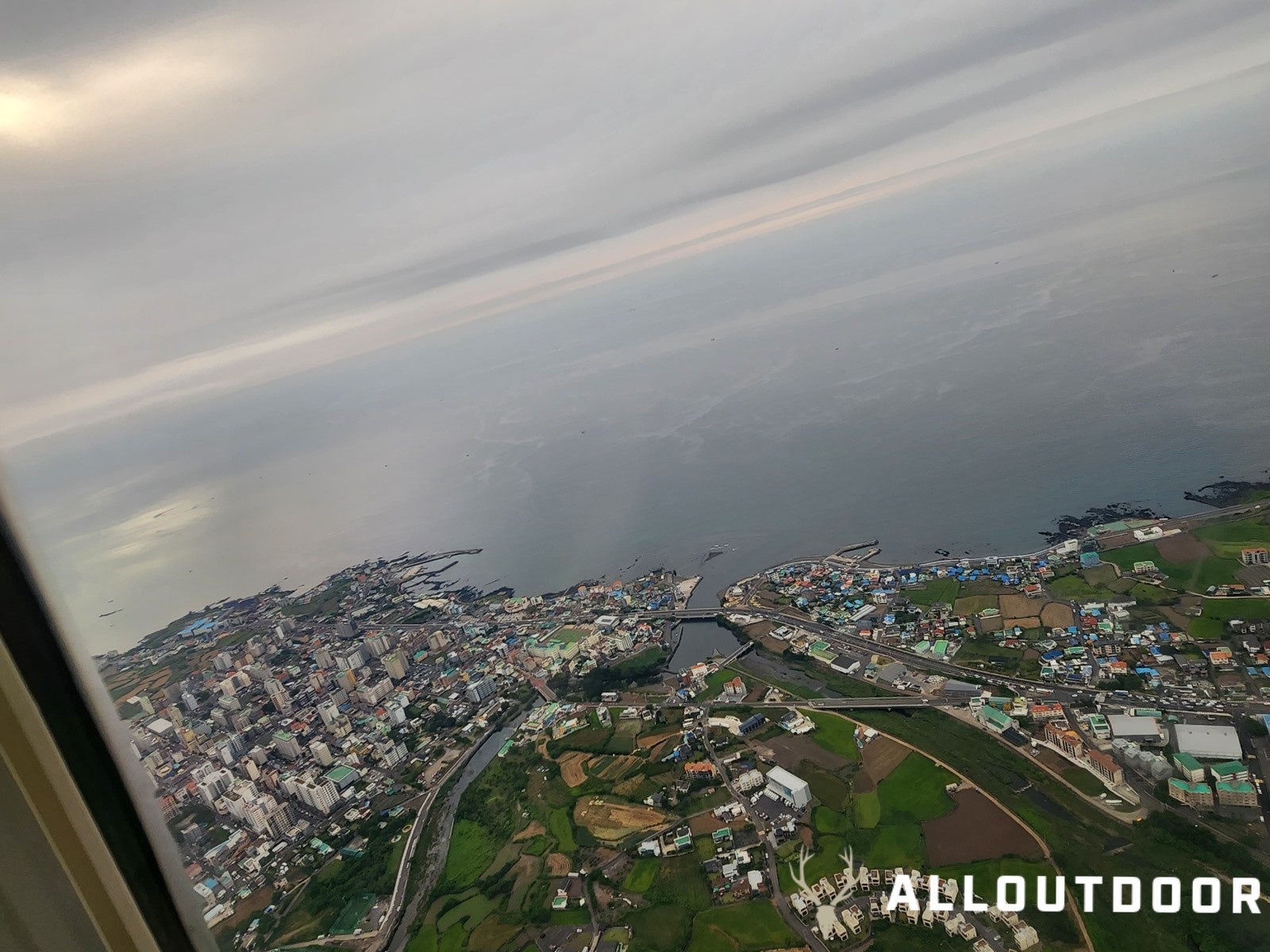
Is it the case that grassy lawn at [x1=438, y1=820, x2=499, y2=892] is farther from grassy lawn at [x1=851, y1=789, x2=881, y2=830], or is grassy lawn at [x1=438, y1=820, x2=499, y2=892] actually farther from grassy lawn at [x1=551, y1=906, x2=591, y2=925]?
grassy lawn at [x1=851, y1=789, x2=881, y2=830]

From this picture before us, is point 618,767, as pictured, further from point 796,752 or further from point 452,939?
point 452,939

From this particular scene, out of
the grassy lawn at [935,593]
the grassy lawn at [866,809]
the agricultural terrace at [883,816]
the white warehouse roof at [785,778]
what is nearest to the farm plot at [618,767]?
the white warehouse roof at [785,778]

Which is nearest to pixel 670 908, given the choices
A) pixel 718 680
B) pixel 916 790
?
pixel 916 790

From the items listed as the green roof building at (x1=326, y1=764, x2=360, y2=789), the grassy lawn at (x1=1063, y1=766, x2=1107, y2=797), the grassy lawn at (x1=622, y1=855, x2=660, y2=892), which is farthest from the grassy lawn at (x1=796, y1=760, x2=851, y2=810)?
the green roof building at (x1=326, y1=764, x2=360, y2=789)

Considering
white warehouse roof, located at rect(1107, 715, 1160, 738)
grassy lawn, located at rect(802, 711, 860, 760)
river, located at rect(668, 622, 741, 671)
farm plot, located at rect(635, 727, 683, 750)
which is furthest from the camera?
river, located at rect(668, 622, 741, 671)

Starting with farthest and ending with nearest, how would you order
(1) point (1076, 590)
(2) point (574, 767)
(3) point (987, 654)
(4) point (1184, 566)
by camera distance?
(1) point (1076, 590) < (4) point (1184, 566) < (3) point (987, 654) < (2) point (574, 767)

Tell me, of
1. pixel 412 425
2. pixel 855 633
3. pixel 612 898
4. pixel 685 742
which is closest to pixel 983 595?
pixel 855 633
